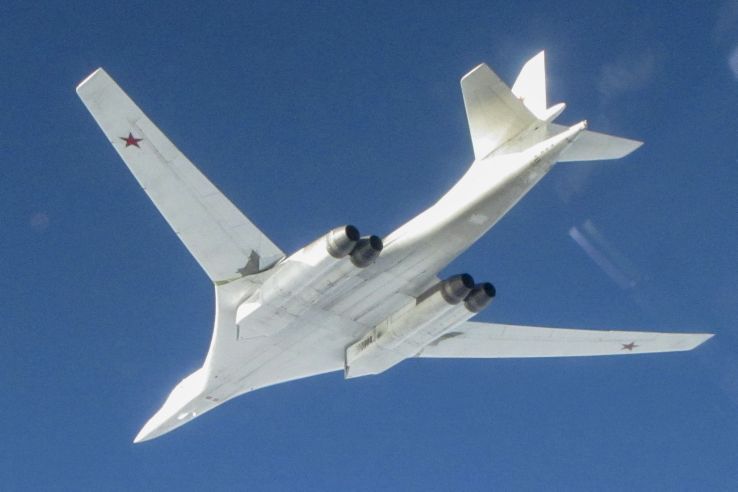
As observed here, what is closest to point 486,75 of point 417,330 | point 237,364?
point 417,330

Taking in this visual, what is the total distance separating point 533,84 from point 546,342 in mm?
8404

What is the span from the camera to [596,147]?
20281 mm

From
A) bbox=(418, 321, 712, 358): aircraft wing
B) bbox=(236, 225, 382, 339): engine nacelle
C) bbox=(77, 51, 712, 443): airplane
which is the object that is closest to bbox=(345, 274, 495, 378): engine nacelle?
bbox=(77, 51, 712, 443): airplane

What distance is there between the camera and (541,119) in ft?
68.1

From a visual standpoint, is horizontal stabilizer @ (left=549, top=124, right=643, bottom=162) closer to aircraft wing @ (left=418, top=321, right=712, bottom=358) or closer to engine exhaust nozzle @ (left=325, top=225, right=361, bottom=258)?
engine exhaust nozzle @ (left=325, top=225, right=361, bottom=258)

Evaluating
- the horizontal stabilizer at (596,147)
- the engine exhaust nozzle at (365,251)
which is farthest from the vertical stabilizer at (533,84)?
the engine exhaust nozzle at (365,251)

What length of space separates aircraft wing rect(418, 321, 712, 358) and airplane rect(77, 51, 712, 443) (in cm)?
257

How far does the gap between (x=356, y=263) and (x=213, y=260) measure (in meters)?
4.13

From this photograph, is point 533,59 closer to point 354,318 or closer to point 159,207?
point 354,318

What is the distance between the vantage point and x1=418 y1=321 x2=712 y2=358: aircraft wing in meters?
25.8

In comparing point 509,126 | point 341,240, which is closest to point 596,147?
point 509,126

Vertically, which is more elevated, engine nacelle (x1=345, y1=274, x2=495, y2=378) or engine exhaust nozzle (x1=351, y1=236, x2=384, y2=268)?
engine exhaust nozzle (x1=351, y1=236, x2=384, y2=268)

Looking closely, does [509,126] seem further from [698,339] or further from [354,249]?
[698,339]

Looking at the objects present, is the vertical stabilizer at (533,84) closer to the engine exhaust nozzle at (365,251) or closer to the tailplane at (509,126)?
the tailplane at (509,126)
